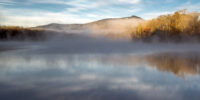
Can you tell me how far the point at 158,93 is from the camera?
439 cm

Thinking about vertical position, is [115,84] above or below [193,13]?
below

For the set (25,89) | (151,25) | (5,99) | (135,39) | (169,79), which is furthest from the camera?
(135,39)

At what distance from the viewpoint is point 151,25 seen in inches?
1309

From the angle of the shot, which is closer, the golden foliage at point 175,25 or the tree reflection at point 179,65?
the tree reflection at point 179,65

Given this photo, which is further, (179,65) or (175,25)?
(175,25)

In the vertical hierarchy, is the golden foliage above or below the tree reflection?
above

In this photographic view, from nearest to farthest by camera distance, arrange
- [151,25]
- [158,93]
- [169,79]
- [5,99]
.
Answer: [5,99] < [158,93] < [169,79] < [151,25]

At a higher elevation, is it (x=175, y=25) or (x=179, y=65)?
(x=175, y=25)

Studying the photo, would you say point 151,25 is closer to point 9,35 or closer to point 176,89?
point 176,89

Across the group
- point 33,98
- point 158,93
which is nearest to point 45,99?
point 33,98

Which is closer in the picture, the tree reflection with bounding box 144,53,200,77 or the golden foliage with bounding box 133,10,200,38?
the tree reflection with bounding box 144,53,200,77

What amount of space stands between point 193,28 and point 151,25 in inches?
332

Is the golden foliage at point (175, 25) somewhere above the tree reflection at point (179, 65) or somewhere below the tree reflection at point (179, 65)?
above

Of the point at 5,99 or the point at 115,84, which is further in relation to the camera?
the point at 115,84
